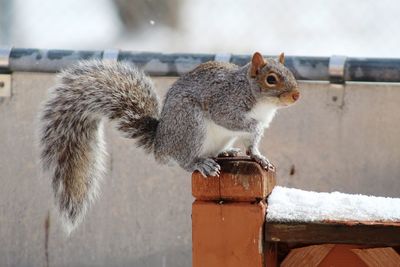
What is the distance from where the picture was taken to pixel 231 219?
6.45ft

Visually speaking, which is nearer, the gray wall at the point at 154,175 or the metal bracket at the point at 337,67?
the metal bracket at the point at 337,67

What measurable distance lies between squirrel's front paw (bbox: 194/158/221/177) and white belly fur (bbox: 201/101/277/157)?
255 millimetres

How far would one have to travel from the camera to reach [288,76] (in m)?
2.59

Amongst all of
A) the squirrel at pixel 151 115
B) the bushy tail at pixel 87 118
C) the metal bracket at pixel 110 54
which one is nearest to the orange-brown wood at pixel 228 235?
the squirrel at pixel 151 115

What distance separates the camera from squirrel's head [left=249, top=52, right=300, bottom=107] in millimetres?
2527

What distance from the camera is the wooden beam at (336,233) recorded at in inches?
75.0

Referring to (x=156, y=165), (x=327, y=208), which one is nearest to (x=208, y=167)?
(x=327, y=208)

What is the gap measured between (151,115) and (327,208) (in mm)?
1001

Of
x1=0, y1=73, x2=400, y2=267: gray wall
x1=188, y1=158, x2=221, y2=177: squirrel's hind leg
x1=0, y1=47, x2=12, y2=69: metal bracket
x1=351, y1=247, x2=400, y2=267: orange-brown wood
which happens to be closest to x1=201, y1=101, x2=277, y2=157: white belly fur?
x1=188, y1=158, x2=221, y2=177: squirrel's hind leg

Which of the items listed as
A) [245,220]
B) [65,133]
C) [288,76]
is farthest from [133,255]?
[245,220]

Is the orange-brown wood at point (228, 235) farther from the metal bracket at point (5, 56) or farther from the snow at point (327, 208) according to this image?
the metal bracket at point (5, 56)

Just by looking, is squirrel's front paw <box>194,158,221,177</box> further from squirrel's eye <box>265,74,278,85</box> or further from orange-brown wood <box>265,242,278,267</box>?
squirrel's eye <box>265,74,278,85</box>

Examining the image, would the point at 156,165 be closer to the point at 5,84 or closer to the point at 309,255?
the point at 5,84

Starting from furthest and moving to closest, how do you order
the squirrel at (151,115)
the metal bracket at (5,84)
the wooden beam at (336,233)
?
the metal bracket at (5,84), the squirrel at (151,115), the wooden beam at (336,233)
